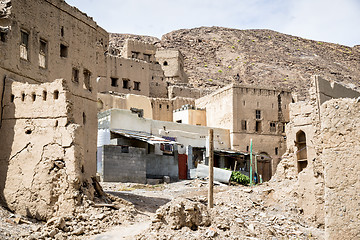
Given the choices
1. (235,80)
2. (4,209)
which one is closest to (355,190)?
(4,209)

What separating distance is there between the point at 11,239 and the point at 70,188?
7.96ft

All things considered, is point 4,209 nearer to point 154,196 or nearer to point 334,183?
point 154,196

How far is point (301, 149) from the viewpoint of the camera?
20.5 metres

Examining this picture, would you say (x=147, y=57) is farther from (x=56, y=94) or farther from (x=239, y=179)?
(x=56, y=94)

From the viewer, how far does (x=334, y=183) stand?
736 cm

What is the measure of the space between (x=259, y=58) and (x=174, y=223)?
7500 cm

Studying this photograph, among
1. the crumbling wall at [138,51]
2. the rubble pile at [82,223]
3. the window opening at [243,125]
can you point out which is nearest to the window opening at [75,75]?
the rubble pile at [82,223]

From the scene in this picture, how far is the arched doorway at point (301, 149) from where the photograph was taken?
20.2 metres

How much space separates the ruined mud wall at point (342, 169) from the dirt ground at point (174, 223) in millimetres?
4035

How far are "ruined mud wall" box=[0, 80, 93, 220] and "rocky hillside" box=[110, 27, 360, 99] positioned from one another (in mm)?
49193

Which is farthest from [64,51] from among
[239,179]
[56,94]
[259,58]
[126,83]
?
[259,58]

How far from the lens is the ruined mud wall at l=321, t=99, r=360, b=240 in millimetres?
7199

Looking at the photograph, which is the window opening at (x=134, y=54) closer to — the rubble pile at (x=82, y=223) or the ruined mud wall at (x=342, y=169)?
the rubble pile at (x=82, y=223)

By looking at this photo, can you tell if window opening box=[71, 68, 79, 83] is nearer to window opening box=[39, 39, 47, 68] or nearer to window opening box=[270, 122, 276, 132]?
window opening box=[39, 39, 47, 68]
